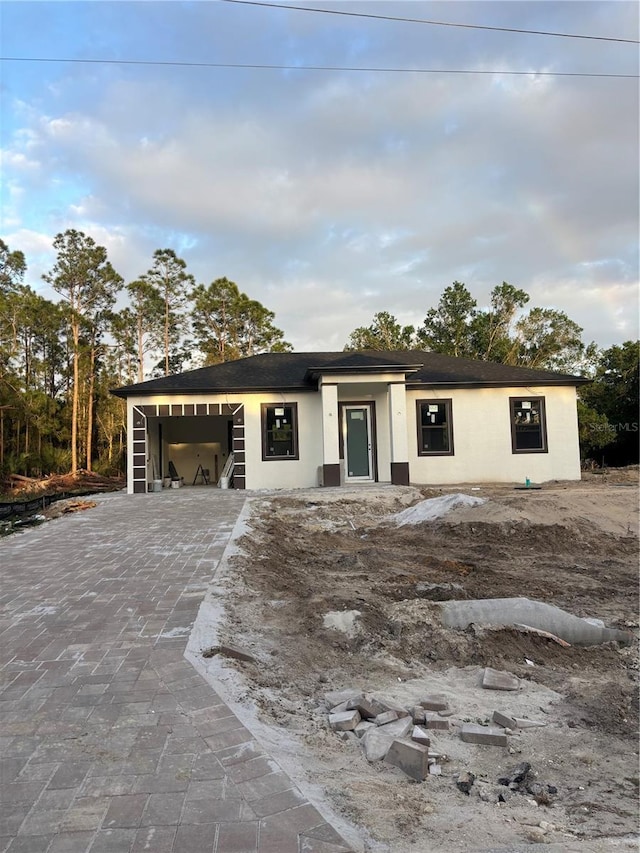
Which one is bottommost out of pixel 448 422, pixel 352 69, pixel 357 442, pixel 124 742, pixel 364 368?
pixel 124 742

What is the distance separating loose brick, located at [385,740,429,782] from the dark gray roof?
1178cm

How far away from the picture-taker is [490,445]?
613 inches

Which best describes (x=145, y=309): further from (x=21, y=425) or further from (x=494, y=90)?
(x=494, y=90)

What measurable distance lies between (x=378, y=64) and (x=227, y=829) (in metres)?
9.42

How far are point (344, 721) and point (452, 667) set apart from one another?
4.68 feet

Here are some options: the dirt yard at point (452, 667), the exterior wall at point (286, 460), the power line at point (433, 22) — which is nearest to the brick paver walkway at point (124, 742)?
the dirt yard at point (452, 667)

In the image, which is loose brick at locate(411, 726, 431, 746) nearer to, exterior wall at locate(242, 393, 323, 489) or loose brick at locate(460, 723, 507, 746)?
loose brick at locate(460, 723, 507, 746)

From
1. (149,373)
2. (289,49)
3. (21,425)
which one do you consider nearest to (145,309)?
(149,373)

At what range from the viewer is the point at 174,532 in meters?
8.12

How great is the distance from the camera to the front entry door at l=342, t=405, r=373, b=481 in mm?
15352

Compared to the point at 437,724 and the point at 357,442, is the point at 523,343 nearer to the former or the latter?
the point at 357,442

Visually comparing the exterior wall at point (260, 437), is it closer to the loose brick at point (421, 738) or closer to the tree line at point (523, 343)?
the loose brick at point (421, 738)

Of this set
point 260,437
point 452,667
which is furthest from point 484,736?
point 260,437

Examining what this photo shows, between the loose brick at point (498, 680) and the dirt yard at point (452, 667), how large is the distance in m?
0.04
